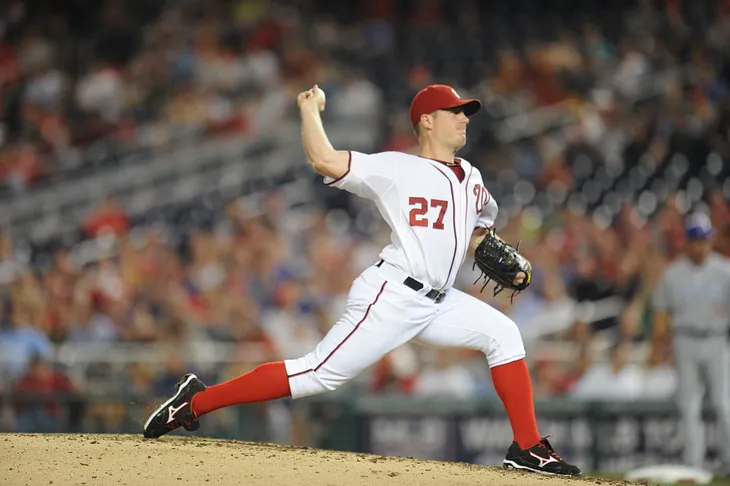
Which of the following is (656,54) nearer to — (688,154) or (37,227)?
(688,154)

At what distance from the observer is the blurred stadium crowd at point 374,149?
9242 mm

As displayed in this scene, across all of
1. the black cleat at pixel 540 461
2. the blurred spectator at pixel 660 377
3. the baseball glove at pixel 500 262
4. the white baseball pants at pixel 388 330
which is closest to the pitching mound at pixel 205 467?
the black cleat at pixel 540 461

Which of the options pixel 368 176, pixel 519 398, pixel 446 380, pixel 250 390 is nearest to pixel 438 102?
pixel 368 176

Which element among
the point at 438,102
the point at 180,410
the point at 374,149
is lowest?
the point at 180,410

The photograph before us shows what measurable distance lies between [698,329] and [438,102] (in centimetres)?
375

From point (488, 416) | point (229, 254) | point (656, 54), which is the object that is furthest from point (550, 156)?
point (488, 416)

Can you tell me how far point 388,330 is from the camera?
201 inches

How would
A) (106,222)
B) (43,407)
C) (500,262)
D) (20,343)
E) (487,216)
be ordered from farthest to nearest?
1. (106,222)
2. (20,343)
3. (43,407)
4. (487,216)
5. (500,262)

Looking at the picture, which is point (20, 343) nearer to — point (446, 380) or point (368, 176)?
point (446, 380)

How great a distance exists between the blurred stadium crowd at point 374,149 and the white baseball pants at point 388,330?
144 inches

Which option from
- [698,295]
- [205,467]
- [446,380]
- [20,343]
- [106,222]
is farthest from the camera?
[106,222]

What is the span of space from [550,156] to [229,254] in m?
3.70

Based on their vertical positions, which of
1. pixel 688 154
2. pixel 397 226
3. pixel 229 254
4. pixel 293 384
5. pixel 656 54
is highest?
pixel 656 54

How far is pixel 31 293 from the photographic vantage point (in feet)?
31.9
